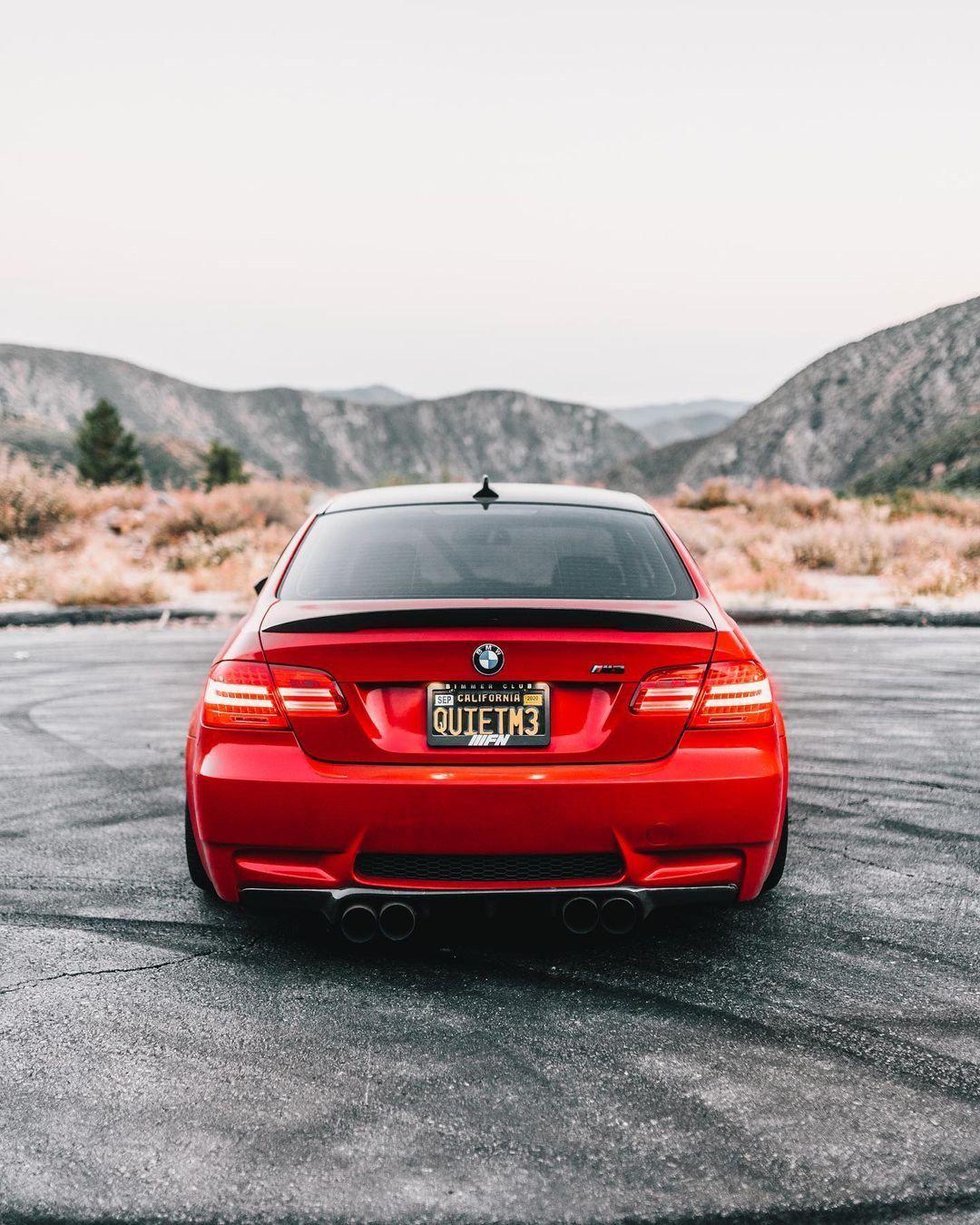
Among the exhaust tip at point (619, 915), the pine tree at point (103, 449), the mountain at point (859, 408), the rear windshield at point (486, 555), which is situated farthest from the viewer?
the mountain at point (859, 408)

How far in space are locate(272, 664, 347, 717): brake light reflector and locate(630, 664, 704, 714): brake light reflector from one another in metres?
0.88

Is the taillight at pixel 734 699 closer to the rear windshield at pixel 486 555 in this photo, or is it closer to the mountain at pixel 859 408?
the rear windshield at pixel 486 555

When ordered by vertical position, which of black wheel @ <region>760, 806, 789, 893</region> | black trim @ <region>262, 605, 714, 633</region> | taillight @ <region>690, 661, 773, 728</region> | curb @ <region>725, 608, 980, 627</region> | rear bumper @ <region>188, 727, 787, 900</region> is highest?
black trim @ <region>262, 605, 714, 633</region>

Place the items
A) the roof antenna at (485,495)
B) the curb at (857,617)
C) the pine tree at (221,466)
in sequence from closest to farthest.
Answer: the roof antenna at (485,495), the curb at (857,617), the pine tree at (221,466)

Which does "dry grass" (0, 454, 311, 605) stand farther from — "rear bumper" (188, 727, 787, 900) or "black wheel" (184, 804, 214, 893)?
"rear bumper" (188, 727, 787, 900)

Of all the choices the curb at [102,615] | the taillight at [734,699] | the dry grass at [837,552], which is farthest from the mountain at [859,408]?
the taillight at [734,699]

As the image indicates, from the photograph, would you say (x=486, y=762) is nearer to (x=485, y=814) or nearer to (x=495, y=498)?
(x=485, y=814)

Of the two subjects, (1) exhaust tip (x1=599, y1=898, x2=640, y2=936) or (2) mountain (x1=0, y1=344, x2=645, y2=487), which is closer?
(1) exhaust tip (x1=599, y1=898, x2=640, y2=936)

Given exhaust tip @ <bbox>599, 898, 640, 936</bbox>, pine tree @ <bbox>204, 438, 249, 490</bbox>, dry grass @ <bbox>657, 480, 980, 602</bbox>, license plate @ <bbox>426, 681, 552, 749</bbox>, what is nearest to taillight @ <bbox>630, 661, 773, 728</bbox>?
license plate @ <bbox>426, 681, 552, 749</bbox>

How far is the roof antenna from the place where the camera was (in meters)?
4.68

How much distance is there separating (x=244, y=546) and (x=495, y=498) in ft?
63.9

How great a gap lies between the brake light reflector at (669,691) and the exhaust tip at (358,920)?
1.00 meters

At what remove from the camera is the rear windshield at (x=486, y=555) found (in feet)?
13.4

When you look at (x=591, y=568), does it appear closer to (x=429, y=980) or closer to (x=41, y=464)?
(x=429, y=980)
